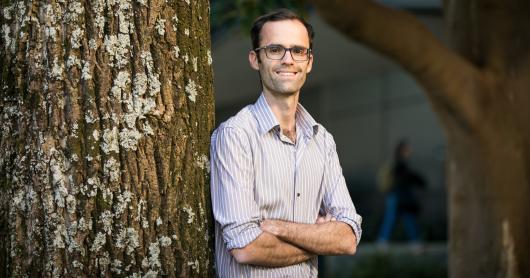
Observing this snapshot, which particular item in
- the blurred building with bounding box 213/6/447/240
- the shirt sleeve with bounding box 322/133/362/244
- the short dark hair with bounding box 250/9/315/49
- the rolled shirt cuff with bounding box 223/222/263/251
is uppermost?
the blurred building with bounding box 213/6/447/240

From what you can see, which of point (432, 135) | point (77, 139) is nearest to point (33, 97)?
point (77, 139)

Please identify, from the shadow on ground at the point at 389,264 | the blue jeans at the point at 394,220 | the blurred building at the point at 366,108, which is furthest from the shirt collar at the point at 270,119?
the blurred building at the point at 366,108

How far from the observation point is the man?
357 centimetres

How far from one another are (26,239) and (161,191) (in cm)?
47

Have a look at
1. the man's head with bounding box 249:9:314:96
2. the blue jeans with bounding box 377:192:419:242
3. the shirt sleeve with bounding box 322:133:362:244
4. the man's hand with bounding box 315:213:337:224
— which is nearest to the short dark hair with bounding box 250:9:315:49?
the man's head with bounding box 249:9:314:96

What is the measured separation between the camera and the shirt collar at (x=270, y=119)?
3729 millimetres

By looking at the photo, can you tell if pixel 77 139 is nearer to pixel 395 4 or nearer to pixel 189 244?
pixel 189 244

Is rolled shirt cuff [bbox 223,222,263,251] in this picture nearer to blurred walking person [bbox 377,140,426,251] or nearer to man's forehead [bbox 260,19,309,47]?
man's forehead [bbox 260,19,309,47]

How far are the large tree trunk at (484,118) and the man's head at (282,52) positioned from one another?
3936 mm

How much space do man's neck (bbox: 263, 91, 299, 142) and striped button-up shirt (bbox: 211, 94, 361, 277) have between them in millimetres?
28

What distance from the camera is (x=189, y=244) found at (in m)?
3.61

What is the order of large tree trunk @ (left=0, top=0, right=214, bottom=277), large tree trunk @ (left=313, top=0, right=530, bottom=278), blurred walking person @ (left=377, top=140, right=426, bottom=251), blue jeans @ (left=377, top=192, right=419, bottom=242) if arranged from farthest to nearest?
blue jeans @ (left=377, top=192, right=419, bottom=242)
blurred walking person @ (left=377, top=140, right=426, bottom=251)
large tree trunk @ (left=313, top=0, right=530, bottom=278)
large tree trunk @ (left=0, top=0, right=214, bottom=277)

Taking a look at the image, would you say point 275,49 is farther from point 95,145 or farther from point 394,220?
point 394,220

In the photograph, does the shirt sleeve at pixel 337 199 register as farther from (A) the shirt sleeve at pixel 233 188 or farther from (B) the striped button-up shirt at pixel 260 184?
(A) the shirt sleeve at pixel 233 188
